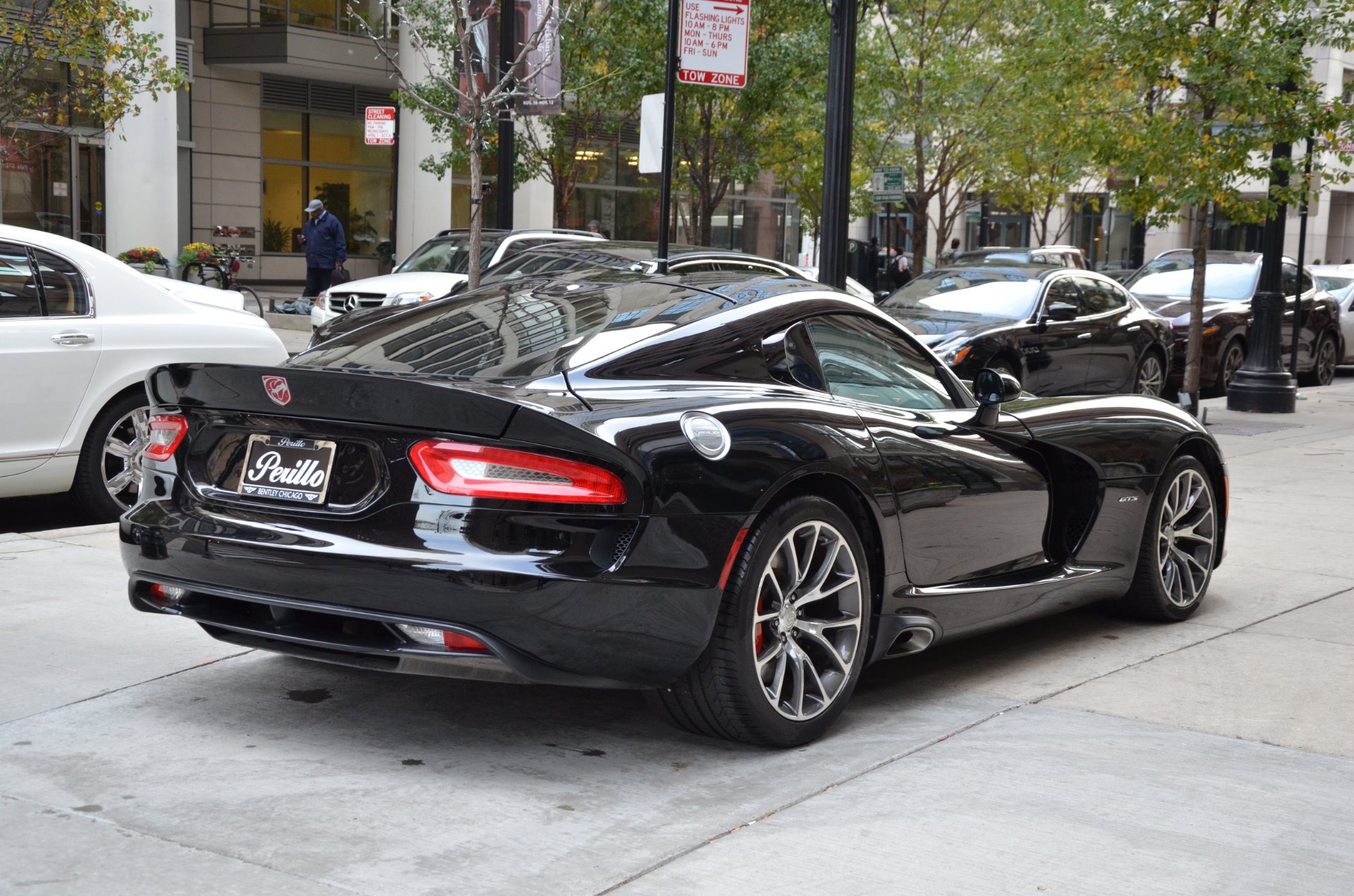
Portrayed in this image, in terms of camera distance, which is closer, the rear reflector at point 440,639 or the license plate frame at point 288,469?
the rear reflector at point 440,639

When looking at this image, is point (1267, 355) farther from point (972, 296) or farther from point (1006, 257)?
point (972, 296)

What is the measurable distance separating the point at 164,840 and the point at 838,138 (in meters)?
8.50

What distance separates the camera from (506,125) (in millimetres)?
15609

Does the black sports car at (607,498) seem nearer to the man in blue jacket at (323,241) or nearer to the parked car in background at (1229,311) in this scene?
the parked car in background at (1229,311)

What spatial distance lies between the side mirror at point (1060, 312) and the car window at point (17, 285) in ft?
31.8

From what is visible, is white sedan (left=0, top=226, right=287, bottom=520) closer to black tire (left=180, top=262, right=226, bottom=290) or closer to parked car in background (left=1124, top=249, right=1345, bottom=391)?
parked car in background (left=1124, top=249, right=1345, bottom=391)

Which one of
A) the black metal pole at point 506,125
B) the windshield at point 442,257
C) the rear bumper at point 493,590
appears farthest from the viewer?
the windshield at point 442,257

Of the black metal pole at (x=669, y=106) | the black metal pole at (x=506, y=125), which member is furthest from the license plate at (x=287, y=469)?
the black metal pole at (x=506, y=125)

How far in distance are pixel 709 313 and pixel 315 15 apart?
101ft

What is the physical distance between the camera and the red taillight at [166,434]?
15.3 ft

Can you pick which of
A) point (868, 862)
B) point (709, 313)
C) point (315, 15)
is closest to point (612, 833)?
point (868, 862)

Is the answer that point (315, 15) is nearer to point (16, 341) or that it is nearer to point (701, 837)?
point (16, 341)

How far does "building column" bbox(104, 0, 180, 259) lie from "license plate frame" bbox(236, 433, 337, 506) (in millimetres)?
22740

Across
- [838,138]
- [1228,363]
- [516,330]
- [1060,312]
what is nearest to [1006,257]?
[1060,312]
